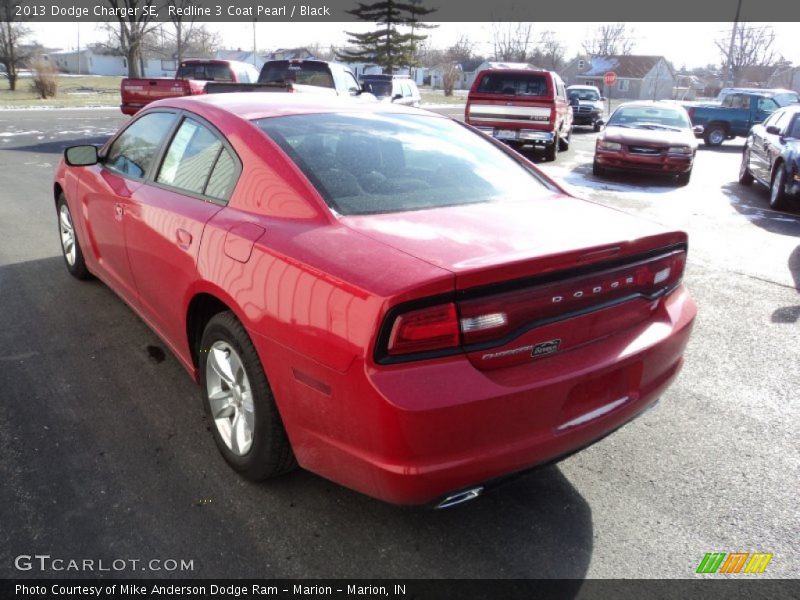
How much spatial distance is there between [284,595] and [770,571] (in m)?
1.80

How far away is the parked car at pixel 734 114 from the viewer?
19859mm

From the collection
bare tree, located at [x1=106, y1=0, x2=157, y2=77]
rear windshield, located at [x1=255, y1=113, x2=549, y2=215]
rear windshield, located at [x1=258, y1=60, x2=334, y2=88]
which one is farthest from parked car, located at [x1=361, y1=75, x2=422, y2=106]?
bare tree, located at [x1=106, y1=0, x2=157, y2=77]

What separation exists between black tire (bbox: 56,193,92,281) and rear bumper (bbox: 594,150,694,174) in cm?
959

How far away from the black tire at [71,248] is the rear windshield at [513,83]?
10.4 meters

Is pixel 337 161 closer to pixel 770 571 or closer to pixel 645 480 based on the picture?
pixel 645 480

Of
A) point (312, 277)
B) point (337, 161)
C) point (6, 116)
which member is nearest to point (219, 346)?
point (312, 277)

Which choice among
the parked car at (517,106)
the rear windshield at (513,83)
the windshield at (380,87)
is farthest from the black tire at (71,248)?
the windshield at (380,87)

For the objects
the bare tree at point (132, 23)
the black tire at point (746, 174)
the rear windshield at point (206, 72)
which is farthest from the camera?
the bare tree at point (132, 23)

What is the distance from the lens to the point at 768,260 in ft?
21.4

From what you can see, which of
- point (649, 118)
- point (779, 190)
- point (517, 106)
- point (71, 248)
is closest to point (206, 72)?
point (517, 106)

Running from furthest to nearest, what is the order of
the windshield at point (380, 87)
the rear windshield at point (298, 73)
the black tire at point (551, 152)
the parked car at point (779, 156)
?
the windshield at point (380, 87) < the black tire at point (551, 152) < the rear windshield at point (298, 73) < the parked car at point (779, 156)

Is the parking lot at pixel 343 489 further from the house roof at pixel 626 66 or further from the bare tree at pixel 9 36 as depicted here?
the house roof at pixel 626 66

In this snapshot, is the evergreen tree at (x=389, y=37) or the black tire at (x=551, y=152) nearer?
A: the black tire at (x=551, y=152)

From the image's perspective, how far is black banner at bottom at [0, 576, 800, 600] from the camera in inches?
84.7
